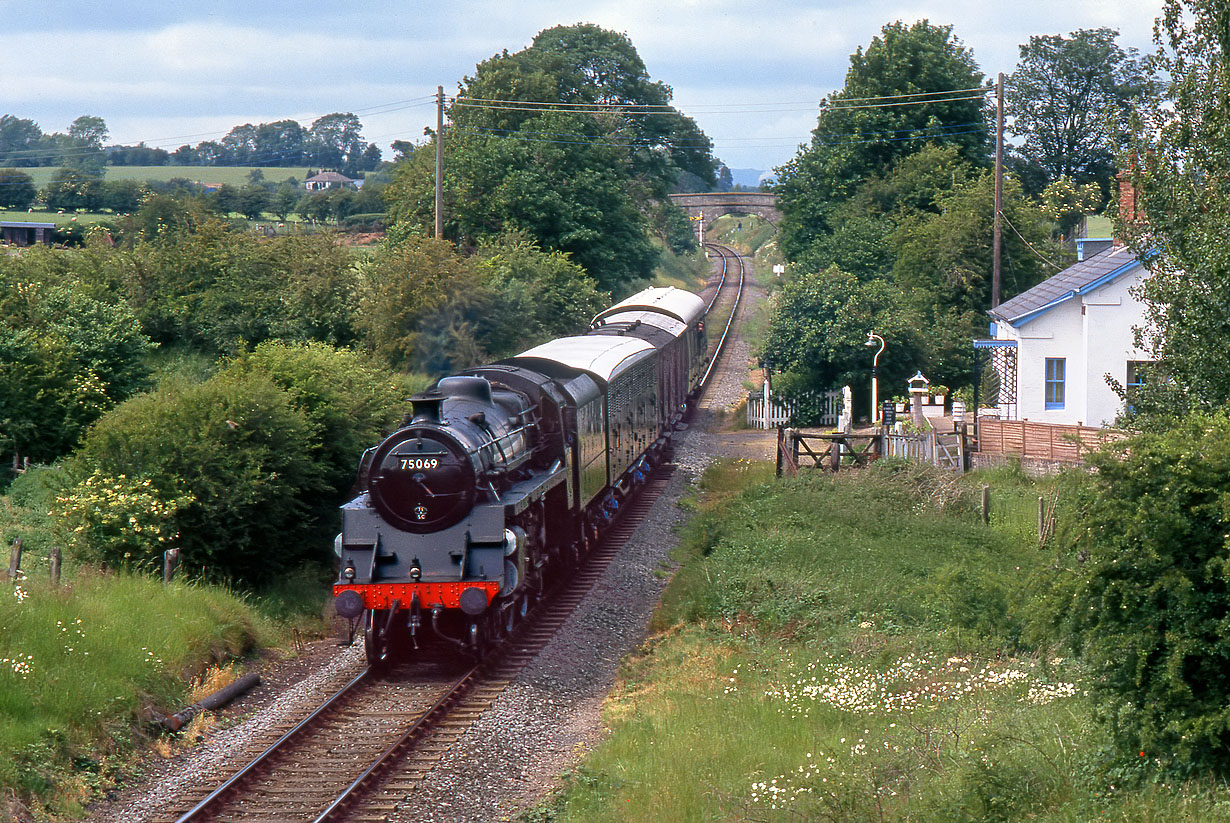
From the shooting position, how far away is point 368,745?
11.2 metres

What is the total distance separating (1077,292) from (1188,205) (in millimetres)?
12545

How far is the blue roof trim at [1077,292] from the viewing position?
86.1 ft

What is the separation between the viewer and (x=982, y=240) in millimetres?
37312

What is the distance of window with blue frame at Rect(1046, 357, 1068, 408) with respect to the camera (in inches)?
1113

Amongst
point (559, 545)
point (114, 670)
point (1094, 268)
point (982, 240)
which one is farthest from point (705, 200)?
point (114, 670)

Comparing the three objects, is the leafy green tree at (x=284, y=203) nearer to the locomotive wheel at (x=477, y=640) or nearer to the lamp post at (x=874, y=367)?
the lamp post at (x=874, y=367)

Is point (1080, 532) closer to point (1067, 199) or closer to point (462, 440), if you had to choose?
point (462, 440)

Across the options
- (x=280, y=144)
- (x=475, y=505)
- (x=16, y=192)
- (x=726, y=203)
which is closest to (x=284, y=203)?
(x=16, y=192)

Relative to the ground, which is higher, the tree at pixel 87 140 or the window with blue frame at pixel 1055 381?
the tree at pixel 87 140

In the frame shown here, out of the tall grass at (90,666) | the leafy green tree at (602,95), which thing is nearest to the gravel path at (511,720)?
the tall grass at (90,666)

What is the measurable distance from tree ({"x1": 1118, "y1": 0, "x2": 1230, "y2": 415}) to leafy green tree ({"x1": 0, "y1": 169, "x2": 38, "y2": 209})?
73.7 m

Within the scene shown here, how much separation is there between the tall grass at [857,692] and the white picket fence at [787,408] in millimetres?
13497

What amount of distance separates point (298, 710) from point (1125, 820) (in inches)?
333

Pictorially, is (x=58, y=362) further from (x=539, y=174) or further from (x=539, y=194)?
(x=539, y=174)
